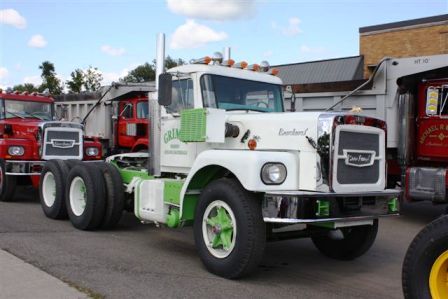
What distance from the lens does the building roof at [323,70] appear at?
1111 inches

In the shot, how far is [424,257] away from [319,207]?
1.33m

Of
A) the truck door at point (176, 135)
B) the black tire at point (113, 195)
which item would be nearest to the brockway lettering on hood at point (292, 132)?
the truck door at point (176, 135)

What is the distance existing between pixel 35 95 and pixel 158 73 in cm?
736

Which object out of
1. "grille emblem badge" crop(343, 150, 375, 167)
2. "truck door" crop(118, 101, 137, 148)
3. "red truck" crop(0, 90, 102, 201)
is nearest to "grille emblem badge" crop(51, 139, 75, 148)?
"red truck" crop(0, 90, 102, 201)

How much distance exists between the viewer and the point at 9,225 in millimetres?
8289

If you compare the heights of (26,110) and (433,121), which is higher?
(26,110)

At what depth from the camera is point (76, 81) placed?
127 feet

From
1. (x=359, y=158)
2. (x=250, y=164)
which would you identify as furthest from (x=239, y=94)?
(x=359, y=158)

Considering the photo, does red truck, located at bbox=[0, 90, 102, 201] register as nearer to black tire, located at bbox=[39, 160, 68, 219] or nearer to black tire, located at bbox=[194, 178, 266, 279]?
black tire, located at bbox=[39, 160, 68, 219]

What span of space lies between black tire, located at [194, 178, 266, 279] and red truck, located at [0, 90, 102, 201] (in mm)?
6394

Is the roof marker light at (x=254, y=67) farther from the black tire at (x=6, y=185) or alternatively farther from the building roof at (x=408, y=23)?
the building roof at (x=408, y=23)

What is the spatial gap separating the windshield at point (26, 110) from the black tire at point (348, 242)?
8492 mm

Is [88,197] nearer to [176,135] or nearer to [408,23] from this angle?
[176,135]

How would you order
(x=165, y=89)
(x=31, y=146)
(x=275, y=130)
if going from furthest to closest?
(x=31, y=146) < (x=165, y=89) < (x=275, y=130)
